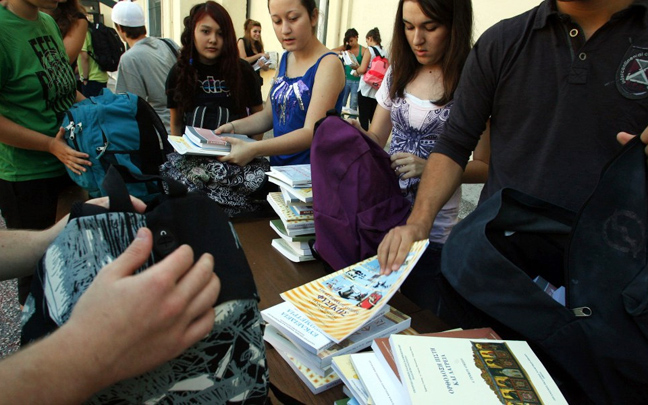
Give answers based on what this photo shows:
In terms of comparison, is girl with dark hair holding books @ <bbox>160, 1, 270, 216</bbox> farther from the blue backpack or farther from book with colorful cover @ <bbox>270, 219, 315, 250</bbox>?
book with colorful cover @ <bbox>270, 219, 315, 250</bbox>

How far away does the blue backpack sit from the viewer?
5.37 feet

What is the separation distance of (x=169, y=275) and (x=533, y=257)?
809 mm

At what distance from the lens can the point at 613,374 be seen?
696 millimetres

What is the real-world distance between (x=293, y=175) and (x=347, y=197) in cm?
36

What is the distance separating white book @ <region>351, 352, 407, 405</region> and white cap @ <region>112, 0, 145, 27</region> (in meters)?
3.36

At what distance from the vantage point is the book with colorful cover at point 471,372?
675 mm

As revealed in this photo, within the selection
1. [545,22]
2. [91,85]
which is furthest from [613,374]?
[91,85]

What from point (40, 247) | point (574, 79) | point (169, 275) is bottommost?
point (40, 247)

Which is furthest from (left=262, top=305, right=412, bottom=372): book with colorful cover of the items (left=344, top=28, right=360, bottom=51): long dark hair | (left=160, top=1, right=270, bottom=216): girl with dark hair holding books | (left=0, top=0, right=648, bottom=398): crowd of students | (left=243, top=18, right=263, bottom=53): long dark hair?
(left=243, top=18, right=263, bottom=53): long dark hair

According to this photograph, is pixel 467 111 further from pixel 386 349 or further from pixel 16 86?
pixel 16 86

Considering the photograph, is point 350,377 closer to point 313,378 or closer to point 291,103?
point 313,378

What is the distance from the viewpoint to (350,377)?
2.62 ft

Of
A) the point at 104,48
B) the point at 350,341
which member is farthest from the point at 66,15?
the point at 350,341

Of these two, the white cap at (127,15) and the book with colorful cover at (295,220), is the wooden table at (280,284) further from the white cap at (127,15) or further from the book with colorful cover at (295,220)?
the white cap at (127,15)
